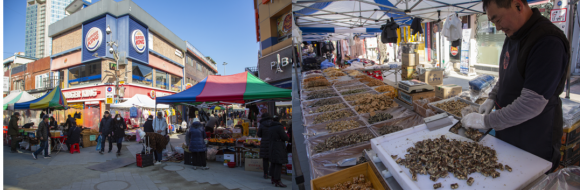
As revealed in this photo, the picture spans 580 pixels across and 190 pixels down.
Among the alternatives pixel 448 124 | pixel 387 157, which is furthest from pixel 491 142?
pixel 387 157

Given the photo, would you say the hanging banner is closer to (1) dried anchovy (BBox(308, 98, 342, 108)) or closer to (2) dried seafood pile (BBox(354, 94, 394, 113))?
(1) dried anchovy (BBox(308, 98, 342, 108))

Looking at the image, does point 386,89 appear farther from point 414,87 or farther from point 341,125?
point 341,125

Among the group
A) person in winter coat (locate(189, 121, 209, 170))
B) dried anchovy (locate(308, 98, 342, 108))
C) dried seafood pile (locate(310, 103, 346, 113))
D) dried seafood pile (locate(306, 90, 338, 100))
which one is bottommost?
person in winter coat (locate(189, 121, 209, 170))

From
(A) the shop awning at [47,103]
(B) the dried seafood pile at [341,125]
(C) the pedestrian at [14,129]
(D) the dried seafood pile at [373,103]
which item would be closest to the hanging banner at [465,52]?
(D) the dried seafood pile at [373,103]

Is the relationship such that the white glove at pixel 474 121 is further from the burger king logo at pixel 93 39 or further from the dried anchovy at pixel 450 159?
the burger king logo at pixel 93 39

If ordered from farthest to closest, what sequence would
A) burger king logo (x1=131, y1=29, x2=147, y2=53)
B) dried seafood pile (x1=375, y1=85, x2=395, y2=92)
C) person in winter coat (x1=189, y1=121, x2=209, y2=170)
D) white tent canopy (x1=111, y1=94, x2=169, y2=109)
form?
1. burger king logo (x1=131, y1=29, x2=147, y2=53)
2. white tent canopy (x1=111, y1=94, x2=169, y2=109)
3. person in winter coat (x1=189, y1=121, x2=209, y2=170)
4. dried seafood pile (x1=375, y1=85, x2=395, y2=92)

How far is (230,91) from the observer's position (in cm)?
725

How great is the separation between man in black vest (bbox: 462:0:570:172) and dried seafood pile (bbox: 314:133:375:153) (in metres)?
1.24

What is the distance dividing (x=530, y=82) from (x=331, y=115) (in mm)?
2676

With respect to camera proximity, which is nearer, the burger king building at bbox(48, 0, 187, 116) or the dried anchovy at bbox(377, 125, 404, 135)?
the dried anchovy at bbox(377, 125, 404, 135)

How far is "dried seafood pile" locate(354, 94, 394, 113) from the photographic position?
3838 millimetres

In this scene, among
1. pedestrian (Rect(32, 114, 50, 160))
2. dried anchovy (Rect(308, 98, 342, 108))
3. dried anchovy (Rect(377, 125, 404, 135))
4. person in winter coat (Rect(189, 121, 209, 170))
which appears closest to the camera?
dried anchovy (Rect(377, 125, 404, 135))

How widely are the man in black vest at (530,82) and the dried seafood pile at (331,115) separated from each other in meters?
2.12

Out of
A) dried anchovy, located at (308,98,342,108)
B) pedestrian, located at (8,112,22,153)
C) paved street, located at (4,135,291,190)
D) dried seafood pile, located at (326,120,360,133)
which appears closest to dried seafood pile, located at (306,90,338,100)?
dried anchovy, located at (308,98,342,108)
